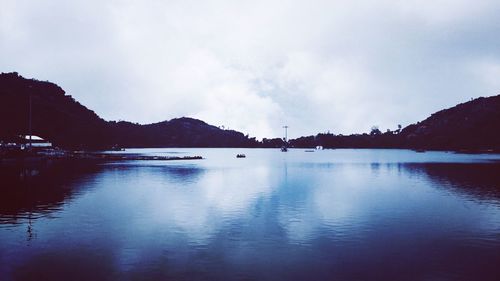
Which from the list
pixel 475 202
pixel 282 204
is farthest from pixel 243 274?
pixel 475 202

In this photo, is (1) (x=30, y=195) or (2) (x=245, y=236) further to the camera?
(1) (x=30, y=195)

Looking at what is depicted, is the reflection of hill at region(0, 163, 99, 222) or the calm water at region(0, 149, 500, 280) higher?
the reflection of hill at region(0, 163, 99, 222)

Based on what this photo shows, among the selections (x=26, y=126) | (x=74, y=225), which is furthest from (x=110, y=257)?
(x=26, y=126)

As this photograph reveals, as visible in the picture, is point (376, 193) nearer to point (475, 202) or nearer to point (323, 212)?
point (475, 202)

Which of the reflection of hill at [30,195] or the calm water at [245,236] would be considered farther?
the reflection of hill at [30,195]

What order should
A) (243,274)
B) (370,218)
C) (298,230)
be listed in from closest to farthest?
(243,274), (298,230), (370,218)

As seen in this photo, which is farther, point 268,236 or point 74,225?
point 74,225

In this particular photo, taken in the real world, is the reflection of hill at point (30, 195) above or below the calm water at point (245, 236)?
above

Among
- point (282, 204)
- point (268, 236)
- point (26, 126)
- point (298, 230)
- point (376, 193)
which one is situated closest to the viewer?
point (268, 236)

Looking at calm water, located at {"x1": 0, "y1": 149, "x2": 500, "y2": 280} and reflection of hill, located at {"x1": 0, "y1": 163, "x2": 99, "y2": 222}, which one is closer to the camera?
calm water, located at {"x1": 0, "y1": 149, "x2": 500, "y2": 280}

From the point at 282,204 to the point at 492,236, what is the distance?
23.0m

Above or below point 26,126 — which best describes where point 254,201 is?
below

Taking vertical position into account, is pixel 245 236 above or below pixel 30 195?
below

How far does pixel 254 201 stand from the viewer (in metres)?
53.1
